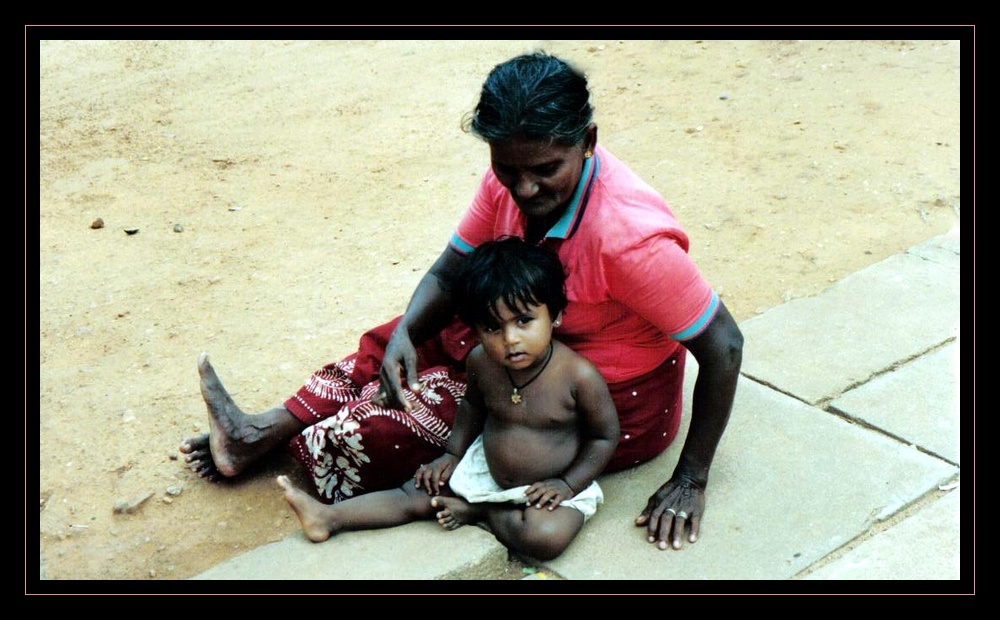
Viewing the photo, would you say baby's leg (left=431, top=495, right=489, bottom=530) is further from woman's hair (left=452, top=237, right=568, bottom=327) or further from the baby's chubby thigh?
woman's hair (left=452, top=237, right=568, bottom=327)

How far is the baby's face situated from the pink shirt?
13cm

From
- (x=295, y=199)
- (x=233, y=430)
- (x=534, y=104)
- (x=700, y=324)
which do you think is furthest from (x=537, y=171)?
(x=295, y=199)

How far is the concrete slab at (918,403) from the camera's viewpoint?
3141mm

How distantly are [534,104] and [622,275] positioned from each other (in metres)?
0.46

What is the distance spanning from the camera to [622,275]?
2.64 m

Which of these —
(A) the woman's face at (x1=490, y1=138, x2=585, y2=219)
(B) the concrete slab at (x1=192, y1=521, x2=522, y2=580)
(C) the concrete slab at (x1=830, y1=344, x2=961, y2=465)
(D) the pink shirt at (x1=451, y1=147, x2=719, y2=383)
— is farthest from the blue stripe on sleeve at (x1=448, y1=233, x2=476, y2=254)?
(C) the concrete slab at (x1=830, y1=344, x2=961, y2=465)

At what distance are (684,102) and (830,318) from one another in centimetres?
255

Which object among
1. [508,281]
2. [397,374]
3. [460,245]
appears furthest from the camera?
[460,245]

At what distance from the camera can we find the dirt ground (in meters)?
3.34

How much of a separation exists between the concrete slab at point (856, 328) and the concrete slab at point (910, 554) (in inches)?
25.4

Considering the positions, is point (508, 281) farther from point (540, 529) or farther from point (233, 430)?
point (233, 430)

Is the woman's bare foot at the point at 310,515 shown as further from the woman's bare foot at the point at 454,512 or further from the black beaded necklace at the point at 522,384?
the black beaded necklace at the point at 522,384

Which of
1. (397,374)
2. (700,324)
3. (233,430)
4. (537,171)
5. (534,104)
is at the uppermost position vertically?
(534,104)

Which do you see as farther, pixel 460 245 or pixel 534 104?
pixel 460 245
